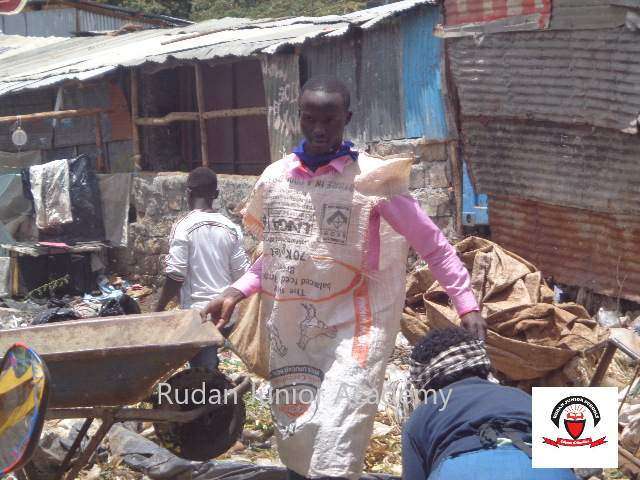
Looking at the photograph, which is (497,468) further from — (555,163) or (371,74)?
(371,74)

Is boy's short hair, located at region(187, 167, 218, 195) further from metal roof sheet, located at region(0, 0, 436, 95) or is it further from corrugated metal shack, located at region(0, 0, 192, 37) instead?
corrugated metal shack, located at region(0, 0, 192, 37)

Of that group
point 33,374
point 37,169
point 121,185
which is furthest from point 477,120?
point 37,169

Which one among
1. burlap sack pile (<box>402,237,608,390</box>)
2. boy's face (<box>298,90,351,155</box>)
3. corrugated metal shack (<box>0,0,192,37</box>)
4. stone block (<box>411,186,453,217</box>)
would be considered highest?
corrugated metal shack (<box>0,0,192,37</box>)

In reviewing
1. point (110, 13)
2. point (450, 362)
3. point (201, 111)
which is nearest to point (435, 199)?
point (201, 111)

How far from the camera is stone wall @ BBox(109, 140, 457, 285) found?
6.63 metres

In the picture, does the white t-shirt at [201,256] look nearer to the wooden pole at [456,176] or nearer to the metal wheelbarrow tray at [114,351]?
the metal wheelbarrow tray at [114,351]

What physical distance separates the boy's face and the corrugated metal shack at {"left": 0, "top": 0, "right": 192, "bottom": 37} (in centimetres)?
1623

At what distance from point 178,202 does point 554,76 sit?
506 centimetres

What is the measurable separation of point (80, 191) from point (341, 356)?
8003mm

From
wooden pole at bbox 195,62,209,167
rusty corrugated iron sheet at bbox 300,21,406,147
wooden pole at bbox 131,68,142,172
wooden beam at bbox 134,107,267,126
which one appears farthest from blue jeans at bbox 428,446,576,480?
wooden pole at bbox 131,68,142,172

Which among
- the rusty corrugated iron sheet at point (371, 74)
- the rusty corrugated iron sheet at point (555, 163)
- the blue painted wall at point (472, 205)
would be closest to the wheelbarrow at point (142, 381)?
the rusty corrugated iron sheet at point (555, 163)

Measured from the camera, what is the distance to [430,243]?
2.74 metres

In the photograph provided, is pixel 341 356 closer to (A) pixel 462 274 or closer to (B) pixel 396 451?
(A) pixel 462 274

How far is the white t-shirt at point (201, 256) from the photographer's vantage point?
13.8 ft
